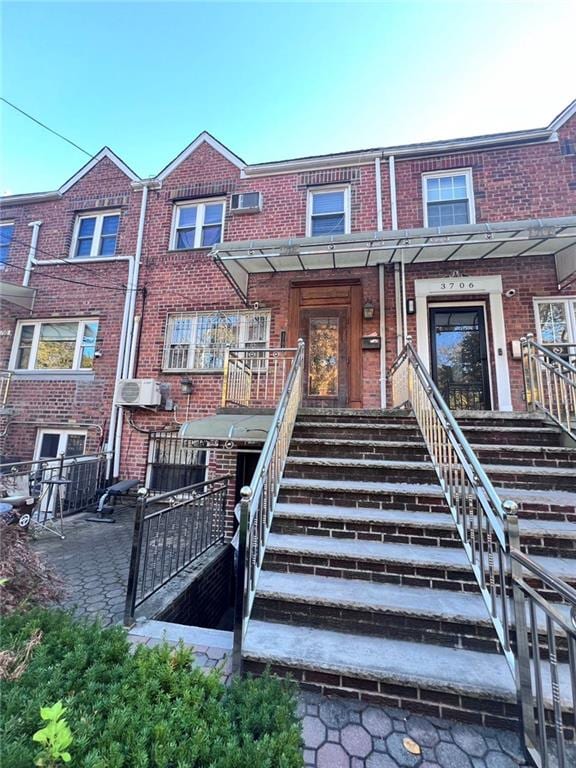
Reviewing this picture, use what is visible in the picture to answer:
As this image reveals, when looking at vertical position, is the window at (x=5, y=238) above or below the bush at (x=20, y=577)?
above

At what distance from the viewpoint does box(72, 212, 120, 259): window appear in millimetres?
8680

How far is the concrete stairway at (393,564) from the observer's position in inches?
82.9

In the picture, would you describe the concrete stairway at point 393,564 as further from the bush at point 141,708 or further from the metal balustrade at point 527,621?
the bush at point 141,708

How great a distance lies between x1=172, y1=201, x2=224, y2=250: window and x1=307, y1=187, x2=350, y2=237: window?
2.28 metres

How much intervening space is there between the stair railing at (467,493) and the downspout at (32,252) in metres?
9.85

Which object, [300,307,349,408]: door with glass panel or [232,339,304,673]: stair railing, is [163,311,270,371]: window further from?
[232,339,304,673]: stair railing

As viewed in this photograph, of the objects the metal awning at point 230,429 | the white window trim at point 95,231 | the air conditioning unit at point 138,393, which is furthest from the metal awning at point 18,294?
the metal awning at point 230,429

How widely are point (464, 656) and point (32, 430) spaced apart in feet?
31.2

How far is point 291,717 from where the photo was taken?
1.83 m

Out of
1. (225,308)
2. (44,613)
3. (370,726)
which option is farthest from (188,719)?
(225,308)

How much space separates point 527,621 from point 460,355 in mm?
5163

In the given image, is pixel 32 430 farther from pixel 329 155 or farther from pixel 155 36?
pixel 329 155

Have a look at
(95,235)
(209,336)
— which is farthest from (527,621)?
(95,235)

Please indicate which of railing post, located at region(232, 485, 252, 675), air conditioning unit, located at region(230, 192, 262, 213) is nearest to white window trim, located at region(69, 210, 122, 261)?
air conditioning unit, located at region(230, 192, 262, 213)
